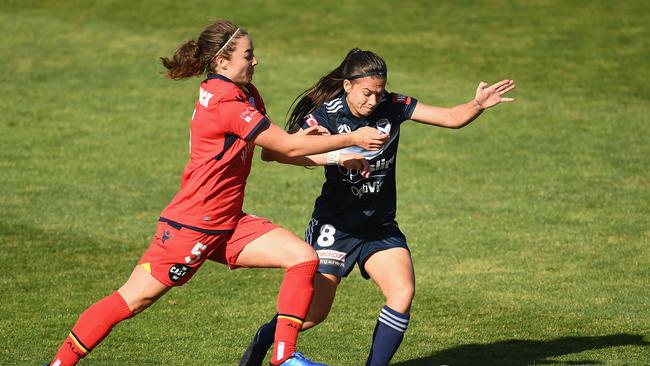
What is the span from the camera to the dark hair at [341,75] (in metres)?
6.71

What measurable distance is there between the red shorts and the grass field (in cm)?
148

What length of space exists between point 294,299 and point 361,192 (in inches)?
42.9

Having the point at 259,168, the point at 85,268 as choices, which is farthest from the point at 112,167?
the point at 85,268

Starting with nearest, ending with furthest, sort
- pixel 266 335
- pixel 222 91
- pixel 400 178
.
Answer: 1. pixel 222 91
2. pixel 266 335
3. pixel 400 178

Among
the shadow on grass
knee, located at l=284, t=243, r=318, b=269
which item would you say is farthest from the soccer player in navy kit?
the shadow on grass

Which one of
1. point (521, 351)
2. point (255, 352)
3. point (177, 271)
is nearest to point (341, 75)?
point (177, 271)

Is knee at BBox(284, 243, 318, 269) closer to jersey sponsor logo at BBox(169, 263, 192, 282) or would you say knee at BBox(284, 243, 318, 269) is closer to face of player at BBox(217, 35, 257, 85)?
jersey sponsor logo at BBox(169, 263, 192, 282)

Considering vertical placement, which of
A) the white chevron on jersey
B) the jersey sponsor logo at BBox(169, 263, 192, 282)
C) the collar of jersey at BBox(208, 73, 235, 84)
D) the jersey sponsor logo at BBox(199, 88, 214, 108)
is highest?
the collar of jersey at BBox(208, 73, 235, 84)

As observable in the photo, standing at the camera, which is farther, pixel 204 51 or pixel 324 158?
pixel 324 158

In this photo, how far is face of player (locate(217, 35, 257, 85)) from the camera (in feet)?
20.6

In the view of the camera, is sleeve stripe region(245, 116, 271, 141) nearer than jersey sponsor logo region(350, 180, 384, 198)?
Yes

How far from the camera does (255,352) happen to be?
717 centimetres

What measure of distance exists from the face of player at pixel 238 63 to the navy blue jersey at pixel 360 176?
0.76 meters

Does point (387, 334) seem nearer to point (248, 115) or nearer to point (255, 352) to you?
point (255, 352)
